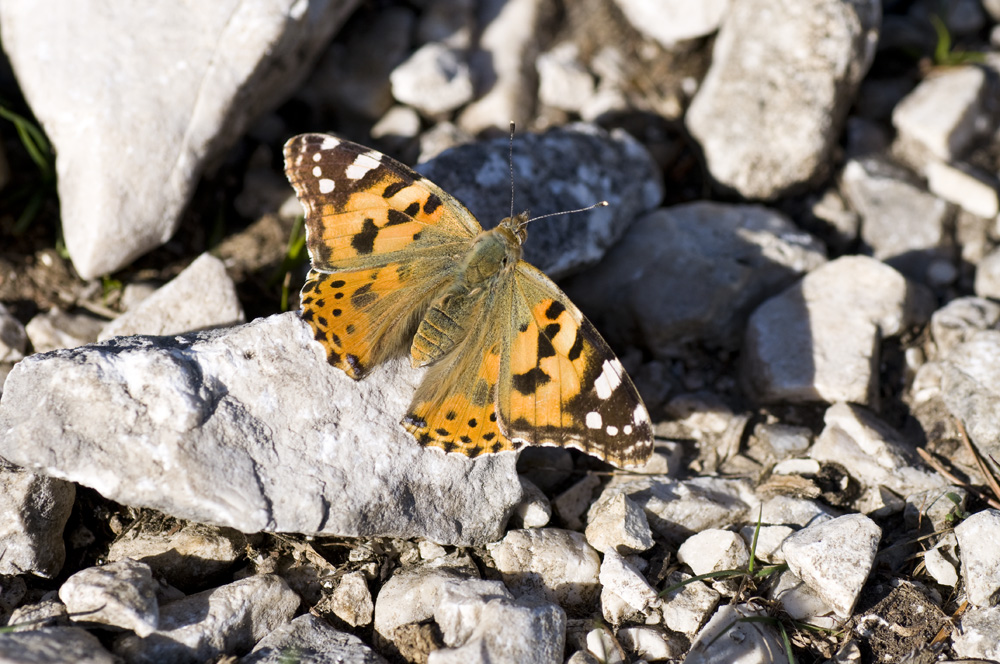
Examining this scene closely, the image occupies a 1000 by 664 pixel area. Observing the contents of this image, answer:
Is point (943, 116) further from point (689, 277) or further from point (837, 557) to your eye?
point (837, 557)

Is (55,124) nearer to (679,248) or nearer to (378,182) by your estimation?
(378,182)

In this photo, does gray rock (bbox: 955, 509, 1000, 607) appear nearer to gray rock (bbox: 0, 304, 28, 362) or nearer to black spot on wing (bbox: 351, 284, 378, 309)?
black spot on wing (bbox: 351, 284, 378, 309)

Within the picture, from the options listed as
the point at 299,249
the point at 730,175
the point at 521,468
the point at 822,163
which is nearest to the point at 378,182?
the point at 299,249

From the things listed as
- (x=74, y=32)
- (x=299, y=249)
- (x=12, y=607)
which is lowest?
(x=12, y=607)

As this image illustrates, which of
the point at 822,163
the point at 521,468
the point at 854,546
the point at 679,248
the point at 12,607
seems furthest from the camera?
the point at 822,163

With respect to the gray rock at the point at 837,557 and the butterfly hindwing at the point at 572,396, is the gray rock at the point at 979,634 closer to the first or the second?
the gray rock at the point at 837,557

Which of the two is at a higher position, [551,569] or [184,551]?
[184,551]

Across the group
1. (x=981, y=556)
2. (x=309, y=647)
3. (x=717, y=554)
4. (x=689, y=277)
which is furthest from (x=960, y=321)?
(x=309, y=647)
